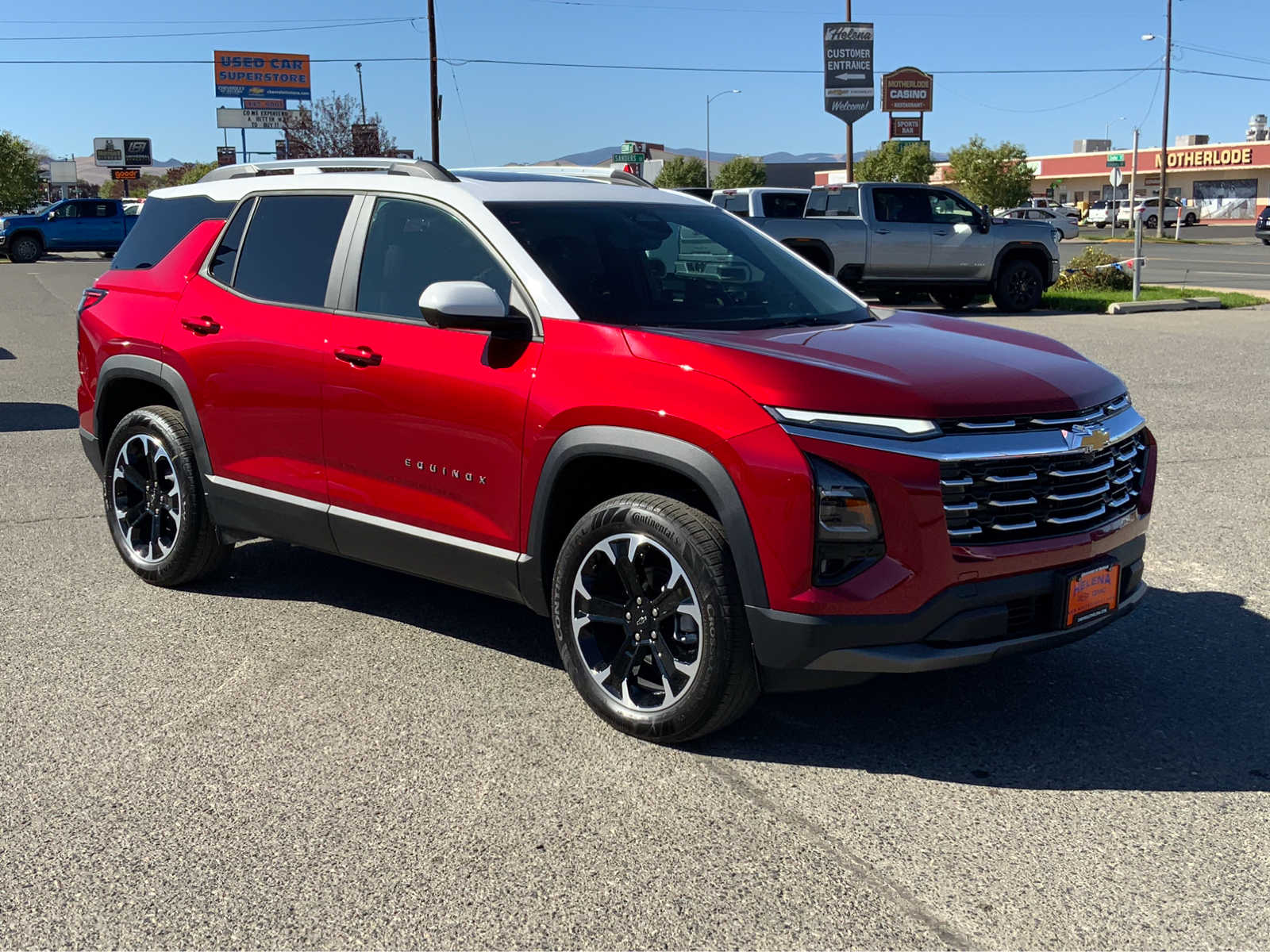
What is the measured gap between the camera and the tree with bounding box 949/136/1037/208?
79.8m

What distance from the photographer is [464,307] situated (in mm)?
4273

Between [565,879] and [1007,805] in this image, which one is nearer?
[565,879]

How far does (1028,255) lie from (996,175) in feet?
207

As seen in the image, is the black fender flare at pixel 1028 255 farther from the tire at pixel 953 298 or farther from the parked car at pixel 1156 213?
the parked car at pixel 1156 213

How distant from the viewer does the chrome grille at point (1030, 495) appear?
12.4ft

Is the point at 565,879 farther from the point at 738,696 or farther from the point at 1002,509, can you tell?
the point at 1002,509

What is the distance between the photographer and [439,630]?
537cm

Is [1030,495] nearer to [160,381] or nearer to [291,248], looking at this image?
[291,248]

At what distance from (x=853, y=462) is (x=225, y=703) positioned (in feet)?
7.77

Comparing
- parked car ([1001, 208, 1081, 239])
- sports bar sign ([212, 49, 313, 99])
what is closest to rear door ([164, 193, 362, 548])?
parked car ([1001, 208, 1081, 239])

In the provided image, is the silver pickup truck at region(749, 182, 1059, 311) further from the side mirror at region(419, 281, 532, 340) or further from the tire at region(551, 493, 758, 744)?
the tire at region(551, 493, 758, 744)

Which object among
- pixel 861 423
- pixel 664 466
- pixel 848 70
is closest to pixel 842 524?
pixel 861 423

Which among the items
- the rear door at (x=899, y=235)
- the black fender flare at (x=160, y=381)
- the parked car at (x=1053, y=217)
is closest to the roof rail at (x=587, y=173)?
the black fender flare at (x=160, y=381)

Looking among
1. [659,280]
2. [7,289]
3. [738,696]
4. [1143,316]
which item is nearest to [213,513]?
[659,280]
